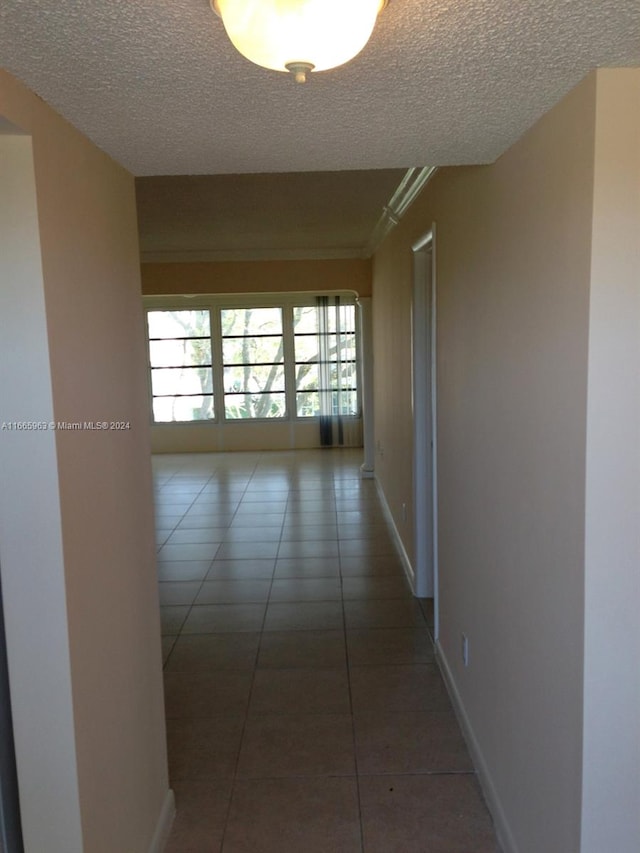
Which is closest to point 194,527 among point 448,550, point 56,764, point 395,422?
point 395,422

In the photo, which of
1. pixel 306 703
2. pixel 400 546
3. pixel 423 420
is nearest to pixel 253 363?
pixel 400 546

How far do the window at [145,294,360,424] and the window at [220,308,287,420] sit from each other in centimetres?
1

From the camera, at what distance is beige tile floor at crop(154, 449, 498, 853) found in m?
2.33

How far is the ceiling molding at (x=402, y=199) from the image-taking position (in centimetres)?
344

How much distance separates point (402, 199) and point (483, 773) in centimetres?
316

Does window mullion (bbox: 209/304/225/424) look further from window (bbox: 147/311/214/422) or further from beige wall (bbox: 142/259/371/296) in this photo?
beige wall (bbox: 142/259/371/296)

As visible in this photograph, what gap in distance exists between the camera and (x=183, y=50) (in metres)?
1.19

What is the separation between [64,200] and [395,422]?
3.97 metres

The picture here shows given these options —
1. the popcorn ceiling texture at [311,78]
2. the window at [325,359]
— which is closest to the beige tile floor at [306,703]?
the popcorn ceiling texture at [311,78]

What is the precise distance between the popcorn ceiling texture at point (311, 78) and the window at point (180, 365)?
8316 millimetres

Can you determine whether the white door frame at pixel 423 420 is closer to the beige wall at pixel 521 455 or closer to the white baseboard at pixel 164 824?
the beige wall at pixel 521 455

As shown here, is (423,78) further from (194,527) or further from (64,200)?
(194,527)

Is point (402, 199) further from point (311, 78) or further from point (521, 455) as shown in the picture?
point (311, 78)

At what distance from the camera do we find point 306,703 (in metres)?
3.09
